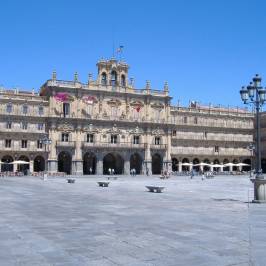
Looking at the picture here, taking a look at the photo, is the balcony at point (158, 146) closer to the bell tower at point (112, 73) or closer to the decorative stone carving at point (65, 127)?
the bell tower at point (112, 73)

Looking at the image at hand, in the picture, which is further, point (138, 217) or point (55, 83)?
point (55, 83)

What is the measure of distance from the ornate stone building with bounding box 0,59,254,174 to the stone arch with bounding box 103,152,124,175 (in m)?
0.18

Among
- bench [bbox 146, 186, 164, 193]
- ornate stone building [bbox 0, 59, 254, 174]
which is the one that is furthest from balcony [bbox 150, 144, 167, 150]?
bench [bbox 146, 186, 164, 193]

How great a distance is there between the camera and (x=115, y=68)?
254ft

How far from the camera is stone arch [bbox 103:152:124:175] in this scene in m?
78.4

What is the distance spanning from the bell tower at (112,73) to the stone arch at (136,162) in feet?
42.1

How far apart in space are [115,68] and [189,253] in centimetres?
7029

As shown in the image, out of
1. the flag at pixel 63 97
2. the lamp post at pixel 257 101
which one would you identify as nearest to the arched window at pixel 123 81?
the flag at pixel 63 97

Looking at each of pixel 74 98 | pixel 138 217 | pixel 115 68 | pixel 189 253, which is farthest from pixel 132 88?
pixel 189 253

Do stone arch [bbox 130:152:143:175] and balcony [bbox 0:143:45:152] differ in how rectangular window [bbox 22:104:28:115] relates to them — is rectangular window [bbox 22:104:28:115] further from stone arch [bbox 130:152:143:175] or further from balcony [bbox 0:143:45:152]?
stone arch [bbox 130:152:143:175]

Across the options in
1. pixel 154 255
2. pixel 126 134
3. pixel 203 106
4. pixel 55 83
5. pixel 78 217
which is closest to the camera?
pixel 154 255

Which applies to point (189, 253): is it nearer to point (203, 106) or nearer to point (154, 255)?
point (154, 255)

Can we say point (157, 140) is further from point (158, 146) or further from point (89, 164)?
point (89, 164)

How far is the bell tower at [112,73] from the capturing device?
76.7 meters
